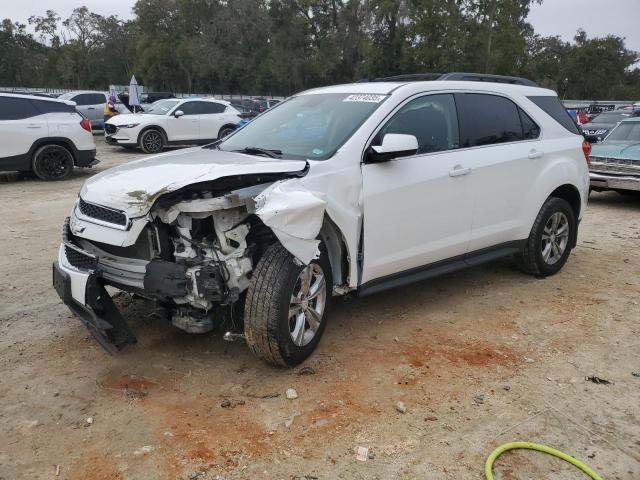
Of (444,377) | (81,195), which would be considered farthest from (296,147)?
(444,377)

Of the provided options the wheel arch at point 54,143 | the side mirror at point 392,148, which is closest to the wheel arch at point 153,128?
the wheel arch at point 54,143

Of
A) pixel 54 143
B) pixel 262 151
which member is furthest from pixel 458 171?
pixel 54 143

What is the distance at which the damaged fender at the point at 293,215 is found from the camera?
10.2 feet

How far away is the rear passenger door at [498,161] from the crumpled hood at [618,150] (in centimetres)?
516

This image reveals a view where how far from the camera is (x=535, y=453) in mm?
2863

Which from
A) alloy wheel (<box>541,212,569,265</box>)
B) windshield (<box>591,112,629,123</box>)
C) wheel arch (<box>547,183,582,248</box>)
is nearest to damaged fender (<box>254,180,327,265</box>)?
alloy wheel (<box>541,212,569,265</box>)

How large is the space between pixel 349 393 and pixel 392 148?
159 centimetres

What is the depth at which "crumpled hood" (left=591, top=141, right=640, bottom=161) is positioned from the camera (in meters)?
9.27

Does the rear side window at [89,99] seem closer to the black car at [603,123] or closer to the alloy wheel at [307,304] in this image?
the black car at [603,123]

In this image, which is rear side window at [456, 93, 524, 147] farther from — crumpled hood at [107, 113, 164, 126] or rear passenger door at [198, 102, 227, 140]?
rear passenger door at [198, 102, 227, 140]

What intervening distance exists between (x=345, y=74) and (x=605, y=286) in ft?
161

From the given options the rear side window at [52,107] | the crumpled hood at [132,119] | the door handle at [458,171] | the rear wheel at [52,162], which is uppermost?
the rear side window at [52,107]

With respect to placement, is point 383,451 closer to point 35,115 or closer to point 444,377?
point 444,377

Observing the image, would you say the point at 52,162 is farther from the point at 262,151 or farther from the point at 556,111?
the point at 556,111
